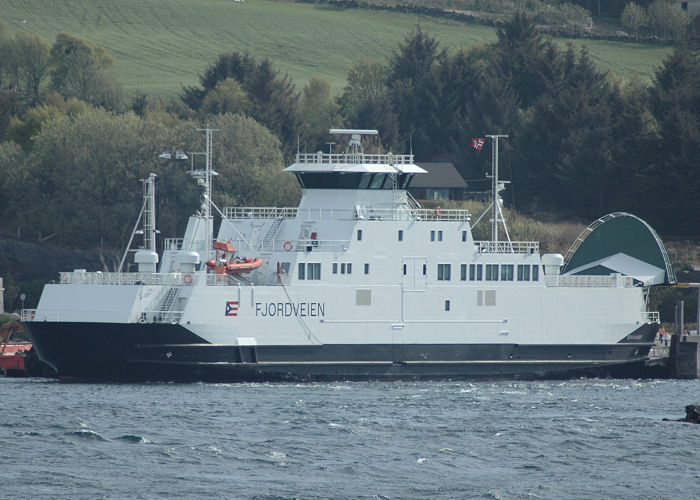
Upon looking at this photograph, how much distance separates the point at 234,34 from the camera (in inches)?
4171

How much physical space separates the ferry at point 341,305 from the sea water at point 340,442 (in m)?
1.07

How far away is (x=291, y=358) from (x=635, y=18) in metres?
75.4

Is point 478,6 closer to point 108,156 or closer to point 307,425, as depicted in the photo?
point 108,156

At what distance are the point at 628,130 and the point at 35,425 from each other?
141ft

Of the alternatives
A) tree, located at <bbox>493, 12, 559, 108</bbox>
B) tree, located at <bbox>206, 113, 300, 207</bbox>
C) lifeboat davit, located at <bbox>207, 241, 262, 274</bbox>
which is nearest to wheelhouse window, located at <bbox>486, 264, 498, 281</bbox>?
lifeboat davit, located at <bbox>207, 241, 262, 274</bbox>

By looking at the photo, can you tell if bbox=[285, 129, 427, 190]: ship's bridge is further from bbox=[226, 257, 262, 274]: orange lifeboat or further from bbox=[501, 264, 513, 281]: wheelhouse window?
bbox=[501, 264, 513, 281]: wheelhouse window

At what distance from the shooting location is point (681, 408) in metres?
39.0

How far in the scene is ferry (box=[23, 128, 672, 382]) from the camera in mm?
40469

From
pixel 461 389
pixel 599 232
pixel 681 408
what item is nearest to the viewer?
pixel 681 408

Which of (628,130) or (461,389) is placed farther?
(628,130)

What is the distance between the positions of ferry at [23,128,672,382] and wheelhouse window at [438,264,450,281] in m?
0.06

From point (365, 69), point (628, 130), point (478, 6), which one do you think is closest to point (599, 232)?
point (628, 130)

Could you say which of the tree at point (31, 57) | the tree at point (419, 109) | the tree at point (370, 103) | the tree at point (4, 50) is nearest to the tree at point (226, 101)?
the tree at point (370, 103)

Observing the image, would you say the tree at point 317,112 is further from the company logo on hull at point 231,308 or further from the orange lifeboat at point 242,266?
the company logo on hull at point 231,308
